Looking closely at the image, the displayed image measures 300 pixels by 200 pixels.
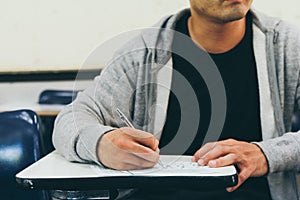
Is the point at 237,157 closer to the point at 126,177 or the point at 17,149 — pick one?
the point at 126,177

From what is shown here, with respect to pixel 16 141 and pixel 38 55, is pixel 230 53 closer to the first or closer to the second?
pixel 16 141

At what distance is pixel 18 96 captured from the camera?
2.73m

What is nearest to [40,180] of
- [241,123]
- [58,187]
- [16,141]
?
[58,187]

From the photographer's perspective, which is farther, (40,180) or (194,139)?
(194,139)

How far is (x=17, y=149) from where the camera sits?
124 cm

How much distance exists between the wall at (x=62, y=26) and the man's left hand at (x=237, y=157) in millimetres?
1672

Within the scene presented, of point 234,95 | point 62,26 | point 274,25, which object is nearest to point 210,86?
point 234,95

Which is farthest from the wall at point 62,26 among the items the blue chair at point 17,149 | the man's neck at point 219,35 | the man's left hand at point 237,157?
the man's left hand at point 237,157

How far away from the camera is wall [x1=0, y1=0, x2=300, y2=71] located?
2.64 m

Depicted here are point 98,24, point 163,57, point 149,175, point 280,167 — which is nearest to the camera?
point 149,175

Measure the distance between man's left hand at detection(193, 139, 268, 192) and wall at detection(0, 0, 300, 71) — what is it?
1672mm

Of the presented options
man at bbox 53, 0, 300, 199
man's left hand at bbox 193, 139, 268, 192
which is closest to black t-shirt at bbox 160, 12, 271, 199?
man at bbox 53, 0, 300, 199

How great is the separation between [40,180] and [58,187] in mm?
34

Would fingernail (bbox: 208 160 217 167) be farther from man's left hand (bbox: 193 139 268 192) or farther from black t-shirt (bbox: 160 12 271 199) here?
black t-shirt (bbox: 160 12 271 199)
